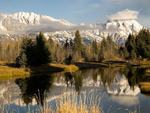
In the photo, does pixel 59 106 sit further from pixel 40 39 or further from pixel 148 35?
pixel 148 35

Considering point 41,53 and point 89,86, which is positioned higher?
point 41,53

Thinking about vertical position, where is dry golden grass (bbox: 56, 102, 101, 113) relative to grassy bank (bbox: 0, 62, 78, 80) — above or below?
above

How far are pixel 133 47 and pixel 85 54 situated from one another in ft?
105

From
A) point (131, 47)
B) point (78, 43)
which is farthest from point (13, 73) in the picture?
point (78, 43)

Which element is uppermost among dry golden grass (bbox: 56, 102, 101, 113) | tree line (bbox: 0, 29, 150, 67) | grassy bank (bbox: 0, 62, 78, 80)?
dry golden grass (bbox: 56, 102, 101, 113)

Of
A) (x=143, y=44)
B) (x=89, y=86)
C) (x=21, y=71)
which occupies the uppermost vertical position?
(x=143, y=44)

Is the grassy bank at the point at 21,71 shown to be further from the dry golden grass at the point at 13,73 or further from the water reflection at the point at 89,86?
the water reflection at the point at 89,86

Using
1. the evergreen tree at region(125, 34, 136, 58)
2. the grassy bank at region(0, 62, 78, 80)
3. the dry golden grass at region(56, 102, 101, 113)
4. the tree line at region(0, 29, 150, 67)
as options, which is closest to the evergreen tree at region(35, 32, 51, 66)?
the tree line at region(0, 29, 150, 67)

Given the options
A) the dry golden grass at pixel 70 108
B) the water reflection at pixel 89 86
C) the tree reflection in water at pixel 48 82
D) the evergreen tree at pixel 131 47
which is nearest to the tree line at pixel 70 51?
the evergreen tree at pixel 131 47

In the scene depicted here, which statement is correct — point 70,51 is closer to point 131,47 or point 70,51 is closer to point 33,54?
point 131,47

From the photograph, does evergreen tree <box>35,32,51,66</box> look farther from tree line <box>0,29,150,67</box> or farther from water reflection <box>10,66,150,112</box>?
water reflection <box>10,66,150,112</box>

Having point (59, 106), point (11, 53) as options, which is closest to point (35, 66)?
point (11, 53)

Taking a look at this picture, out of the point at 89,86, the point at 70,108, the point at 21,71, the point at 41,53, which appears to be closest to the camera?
the point at 70,108

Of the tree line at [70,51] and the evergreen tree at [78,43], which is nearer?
the tree line at [70,51]
